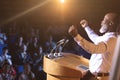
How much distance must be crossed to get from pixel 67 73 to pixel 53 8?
2977 mm

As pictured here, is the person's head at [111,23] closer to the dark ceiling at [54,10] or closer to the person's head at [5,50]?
the person's head at [5,50]

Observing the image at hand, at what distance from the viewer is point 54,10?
491 cm

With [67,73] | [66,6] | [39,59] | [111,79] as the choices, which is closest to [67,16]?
[66,6]

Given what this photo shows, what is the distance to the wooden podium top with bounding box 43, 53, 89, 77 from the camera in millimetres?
2098

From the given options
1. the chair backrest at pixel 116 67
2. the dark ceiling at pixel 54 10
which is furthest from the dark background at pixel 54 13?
the chair backrest at pixel 116 67

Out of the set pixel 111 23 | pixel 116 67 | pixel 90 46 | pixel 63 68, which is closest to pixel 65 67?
pixel 63 68

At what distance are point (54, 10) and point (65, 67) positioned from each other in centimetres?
296

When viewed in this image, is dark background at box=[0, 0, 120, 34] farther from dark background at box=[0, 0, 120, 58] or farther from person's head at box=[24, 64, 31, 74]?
person's head at box=[24, 64, 31, 74]

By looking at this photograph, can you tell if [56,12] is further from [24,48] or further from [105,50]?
[105,50]

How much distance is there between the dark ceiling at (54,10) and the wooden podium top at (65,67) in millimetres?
2334

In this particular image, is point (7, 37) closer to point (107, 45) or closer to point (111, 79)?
point (107, 45)

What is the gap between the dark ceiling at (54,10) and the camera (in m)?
4.49

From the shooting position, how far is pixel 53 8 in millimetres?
4910

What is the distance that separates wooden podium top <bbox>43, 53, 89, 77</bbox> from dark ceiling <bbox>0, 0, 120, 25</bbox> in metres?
2.33
